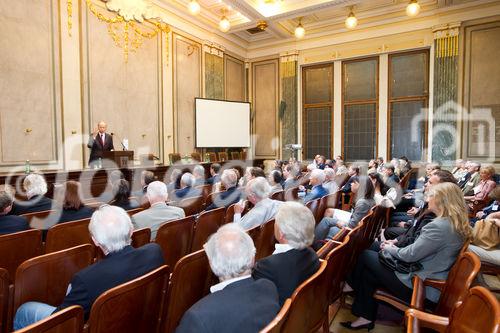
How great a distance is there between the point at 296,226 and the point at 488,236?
6.49 ft

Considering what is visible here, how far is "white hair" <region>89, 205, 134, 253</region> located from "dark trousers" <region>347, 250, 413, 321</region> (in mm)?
1591

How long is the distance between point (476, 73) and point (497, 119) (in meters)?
1.21

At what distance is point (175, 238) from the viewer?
232 cm

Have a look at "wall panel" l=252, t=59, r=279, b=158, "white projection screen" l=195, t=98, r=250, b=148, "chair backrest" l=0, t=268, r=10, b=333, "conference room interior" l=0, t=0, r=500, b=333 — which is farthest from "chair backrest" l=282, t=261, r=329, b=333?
"wall panel" l=252, t=59, r=279, b=158

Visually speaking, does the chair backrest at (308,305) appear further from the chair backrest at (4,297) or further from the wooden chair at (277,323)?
the chair backrest at (4,297)

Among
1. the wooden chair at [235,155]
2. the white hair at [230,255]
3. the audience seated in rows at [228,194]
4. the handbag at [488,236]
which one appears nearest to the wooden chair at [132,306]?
the white hair at [230,255]

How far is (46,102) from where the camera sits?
568 cm

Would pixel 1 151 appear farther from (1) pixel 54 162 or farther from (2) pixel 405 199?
(2) pixel 405 199

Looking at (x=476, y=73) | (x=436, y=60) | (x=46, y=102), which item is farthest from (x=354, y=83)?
(x=46, y=102)

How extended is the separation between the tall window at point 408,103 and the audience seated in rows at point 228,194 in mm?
6933

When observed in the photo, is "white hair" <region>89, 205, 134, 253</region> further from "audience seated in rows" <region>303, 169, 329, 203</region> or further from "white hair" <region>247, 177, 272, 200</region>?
"audience seated in rows" <region>303, 169, 329, 203</region>

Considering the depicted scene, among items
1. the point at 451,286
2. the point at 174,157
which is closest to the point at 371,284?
the point at 451,286

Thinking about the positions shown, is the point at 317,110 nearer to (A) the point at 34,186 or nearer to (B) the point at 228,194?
(B) the point at 228,194

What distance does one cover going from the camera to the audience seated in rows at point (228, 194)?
3.33m
